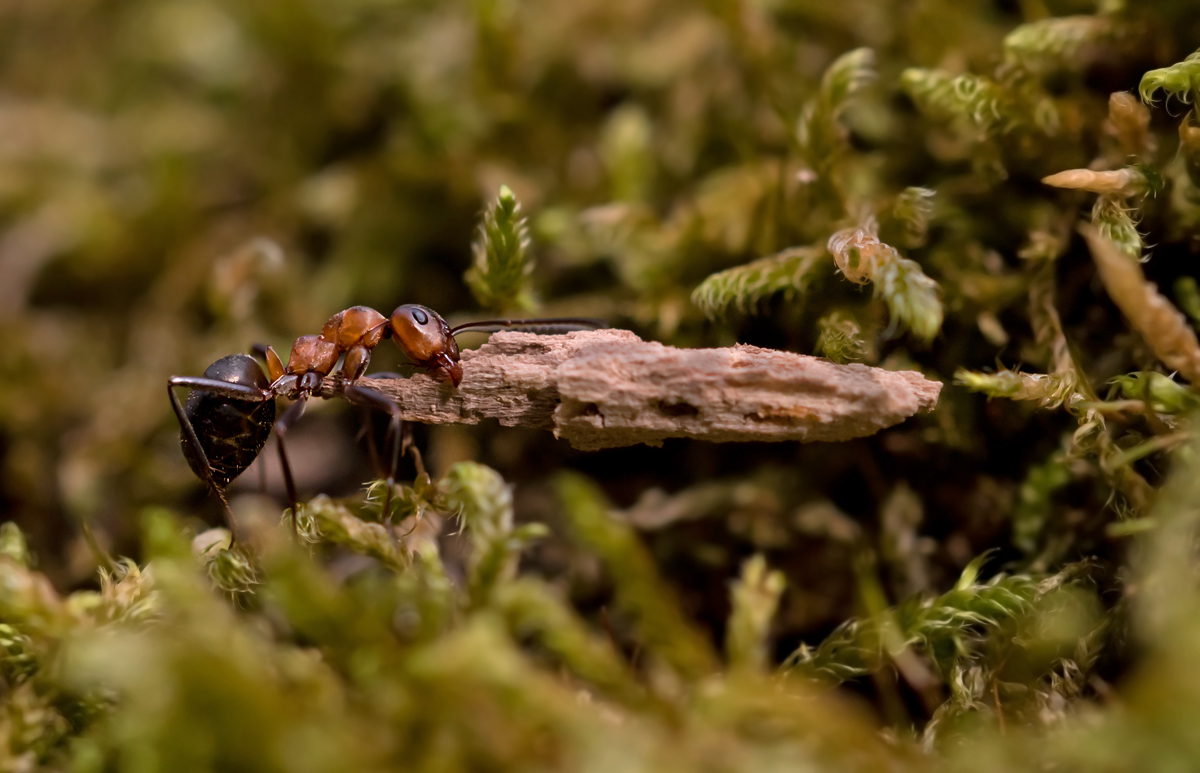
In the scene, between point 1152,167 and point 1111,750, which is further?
point 1152,167

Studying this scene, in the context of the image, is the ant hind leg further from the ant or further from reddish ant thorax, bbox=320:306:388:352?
reddish ant thorax, bbox=320:306:388:352

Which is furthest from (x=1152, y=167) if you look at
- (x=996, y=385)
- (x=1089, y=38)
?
(x=996, y=385)

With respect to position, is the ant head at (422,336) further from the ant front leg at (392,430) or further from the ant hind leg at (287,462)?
the ant hind leg at (287,462)

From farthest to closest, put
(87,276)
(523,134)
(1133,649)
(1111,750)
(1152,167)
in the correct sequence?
(87,276) < (523,134) < (1152,167) < (1133,649) < (1111,750)

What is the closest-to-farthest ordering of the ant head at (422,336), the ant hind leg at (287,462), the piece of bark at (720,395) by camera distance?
the piece of bark at (720,395) < the ant hind leg at (287,462) < the ant head at (422,336)

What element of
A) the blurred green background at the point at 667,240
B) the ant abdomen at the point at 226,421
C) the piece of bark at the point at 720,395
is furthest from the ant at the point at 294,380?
the piece of bark at the point at 720,395

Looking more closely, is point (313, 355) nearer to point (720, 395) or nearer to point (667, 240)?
point (667, 240)

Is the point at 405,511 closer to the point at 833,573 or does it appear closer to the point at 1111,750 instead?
the point at 833,573

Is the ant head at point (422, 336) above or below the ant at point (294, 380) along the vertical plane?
above

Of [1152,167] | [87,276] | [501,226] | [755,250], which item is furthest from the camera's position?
[87,276]
